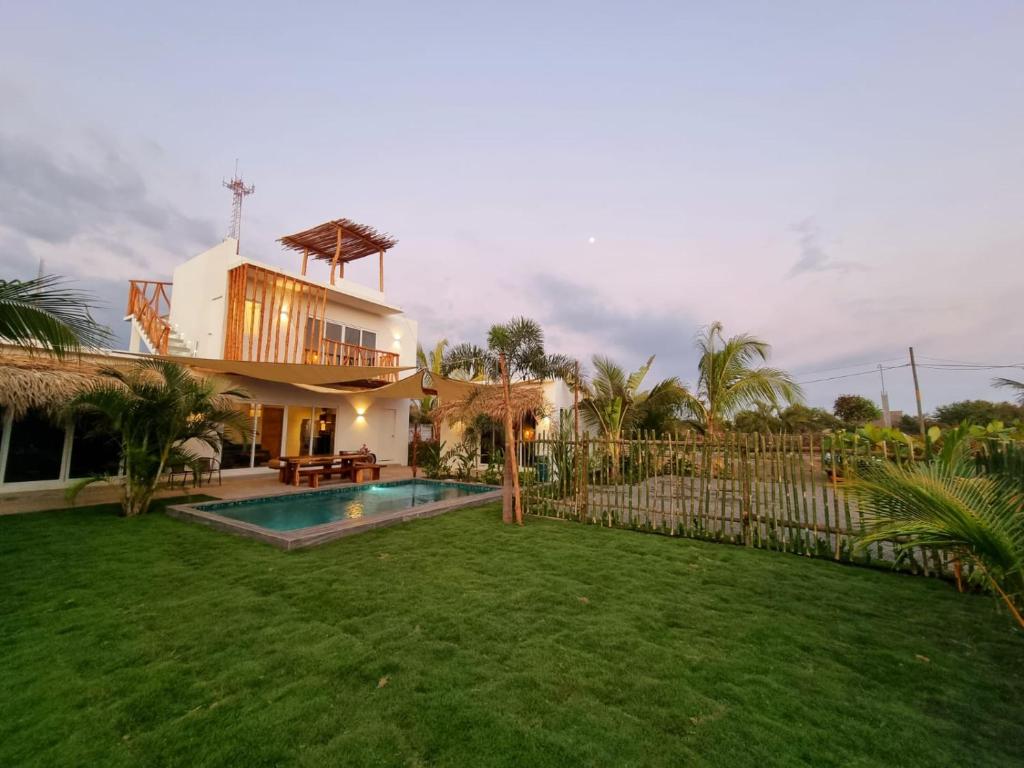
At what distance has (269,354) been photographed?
1270 centimetres

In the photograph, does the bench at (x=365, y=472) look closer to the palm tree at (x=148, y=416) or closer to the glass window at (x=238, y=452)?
the glass window at (x=238, y=452)

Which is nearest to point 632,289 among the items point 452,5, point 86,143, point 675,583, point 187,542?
point 452,5

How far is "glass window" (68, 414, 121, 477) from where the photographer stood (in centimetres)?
891

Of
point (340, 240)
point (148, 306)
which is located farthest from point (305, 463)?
point (340, 240)

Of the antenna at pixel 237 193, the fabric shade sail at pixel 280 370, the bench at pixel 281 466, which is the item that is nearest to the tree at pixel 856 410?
the fabric shade sail at pixel 280 370

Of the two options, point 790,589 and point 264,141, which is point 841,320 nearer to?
point 790,589

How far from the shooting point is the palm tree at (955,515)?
192cm

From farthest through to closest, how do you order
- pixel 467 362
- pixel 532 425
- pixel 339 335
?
pixel 532 425
pixel 467 362
pixel 339 335

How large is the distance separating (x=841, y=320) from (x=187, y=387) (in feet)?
70.8

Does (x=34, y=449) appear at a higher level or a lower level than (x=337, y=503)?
higher

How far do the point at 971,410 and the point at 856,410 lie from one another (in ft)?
19.2

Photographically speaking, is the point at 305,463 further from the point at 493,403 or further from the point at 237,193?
the point at 237,193

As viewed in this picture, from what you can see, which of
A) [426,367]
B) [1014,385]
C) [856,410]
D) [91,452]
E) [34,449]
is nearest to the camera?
[1014,385]

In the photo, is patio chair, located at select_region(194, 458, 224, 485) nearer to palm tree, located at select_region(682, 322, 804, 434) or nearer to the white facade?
the white facade
